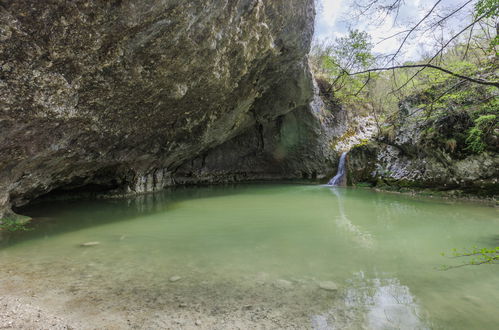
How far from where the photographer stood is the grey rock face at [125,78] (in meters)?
4.45

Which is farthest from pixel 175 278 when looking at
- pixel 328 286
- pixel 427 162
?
pixel 427 162

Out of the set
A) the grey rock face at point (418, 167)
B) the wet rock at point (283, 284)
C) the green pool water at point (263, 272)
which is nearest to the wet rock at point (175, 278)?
the green pool water at point (263, 272)

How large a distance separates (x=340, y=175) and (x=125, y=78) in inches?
473

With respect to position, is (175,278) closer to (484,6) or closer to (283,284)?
(283,284)

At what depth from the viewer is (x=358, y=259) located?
400cm

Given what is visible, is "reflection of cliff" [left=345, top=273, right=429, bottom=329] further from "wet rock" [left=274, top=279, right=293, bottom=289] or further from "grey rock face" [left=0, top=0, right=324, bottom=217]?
"grey rock face" [left=0, top=0, right=324, bottom=217]

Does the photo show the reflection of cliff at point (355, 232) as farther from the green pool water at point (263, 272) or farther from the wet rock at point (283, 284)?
the wet rock at point (283, 284)

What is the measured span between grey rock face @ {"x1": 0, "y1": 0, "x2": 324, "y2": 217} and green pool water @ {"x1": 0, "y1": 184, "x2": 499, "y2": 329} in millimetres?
1867

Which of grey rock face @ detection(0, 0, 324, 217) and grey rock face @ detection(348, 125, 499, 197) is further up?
grey rock face @ detection(0, 0, 324, 217)

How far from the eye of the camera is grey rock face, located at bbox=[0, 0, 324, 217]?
4.45 m

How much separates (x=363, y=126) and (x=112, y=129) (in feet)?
54.3

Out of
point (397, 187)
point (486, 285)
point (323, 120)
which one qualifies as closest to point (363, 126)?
point (323, 120)

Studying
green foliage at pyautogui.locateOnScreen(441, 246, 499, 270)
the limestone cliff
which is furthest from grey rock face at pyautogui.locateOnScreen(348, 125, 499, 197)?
green foliage at pyautogui.locateOnScreen(441, 246, 499, 270)

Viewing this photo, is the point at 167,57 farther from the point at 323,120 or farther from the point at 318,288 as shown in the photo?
the point at 323,120
